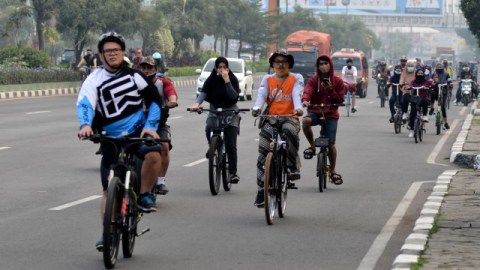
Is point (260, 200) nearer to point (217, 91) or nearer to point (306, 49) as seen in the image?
point (217, 91)

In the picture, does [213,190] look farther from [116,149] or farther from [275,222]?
[116,149]

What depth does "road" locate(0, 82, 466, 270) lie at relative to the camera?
393 inches

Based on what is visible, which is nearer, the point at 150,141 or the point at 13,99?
the point at 150,141

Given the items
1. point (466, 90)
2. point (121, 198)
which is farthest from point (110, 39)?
point (466, 90)

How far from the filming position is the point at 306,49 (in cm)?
6869

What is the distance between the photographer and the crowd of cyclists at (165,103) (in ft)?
31.3

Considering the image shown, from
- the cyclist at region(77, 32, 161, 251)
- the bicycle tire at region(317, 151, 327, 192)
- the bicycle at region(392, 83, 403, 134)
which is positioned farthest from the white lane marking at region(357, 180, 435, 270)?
the bicycle at region(392, 83, 403, 134)

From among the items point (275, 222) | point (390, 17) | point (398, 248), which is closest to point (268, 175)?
point (275, 222)

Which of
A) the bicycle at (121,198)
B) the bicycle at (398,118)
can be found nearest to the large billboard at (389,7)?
the bicycle at (398,118)

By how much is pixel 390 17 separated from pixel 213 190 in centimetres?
18360

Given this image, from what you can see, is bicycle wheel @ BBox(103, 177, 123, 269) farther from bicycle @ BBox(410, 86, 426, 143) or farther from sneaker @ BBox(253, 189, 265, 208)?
bicycle @ BBox(410, 86, 426, 143)

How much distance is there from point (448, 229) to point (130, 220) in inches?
124

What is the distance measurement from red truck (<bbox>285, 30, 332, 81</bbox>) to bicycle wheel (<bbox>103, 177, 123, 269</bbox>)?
56.3 metres

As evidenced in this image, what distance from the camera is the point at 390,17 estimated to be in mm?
195875
